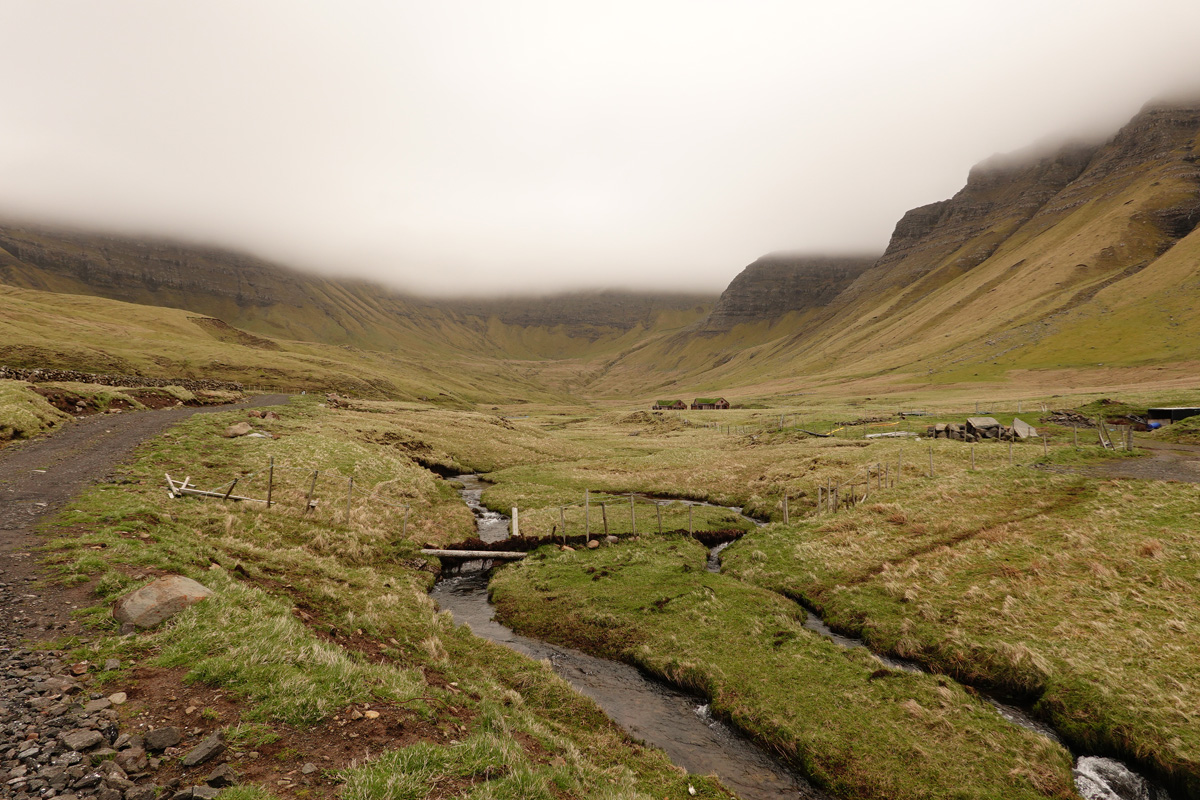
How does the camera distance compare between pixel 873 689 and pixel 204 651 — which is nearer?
pixel 204 651

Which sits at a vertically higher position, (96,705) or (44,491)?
(96,705)

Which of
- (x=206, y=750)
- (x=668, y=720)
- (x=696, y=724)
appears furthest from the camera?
(x=668, y=720)

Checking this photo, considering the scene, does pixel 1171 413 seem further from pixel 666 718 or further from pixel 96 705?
pixel 96 705

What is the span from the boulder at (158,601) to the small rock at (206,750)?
5.64m

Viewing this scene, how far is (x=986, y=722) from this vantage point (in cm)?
1548

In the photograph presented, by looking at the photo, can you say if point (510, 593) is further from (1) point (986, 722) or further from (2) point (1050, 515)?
(2) point (1050, 515)

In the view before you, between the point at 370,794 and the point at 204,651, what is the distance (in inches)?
253

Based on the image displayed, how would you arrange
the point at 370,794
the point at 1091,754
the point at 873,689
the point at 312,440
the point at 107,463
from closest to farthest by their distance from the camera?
the point at 370,794 < the point at 1091,754 < the point at 873,689 < the point at 107,463 < the point at 312,440

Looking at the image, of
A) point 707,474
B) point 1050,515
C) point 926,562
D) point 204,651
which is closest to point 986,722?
point 926,562

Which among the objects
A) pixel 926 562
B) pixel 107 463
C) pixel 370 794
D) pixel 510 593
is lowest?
pixel 510 593

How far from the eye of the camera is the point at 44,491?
21.0 metres

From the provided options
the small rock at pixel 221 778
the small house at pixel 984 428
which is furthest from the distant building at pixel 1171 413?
the small rock at pixel 221 778

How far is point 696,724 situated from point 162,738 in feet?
49.5

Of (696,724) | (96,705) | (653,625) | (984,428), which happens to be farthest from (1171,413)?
(96,705)
